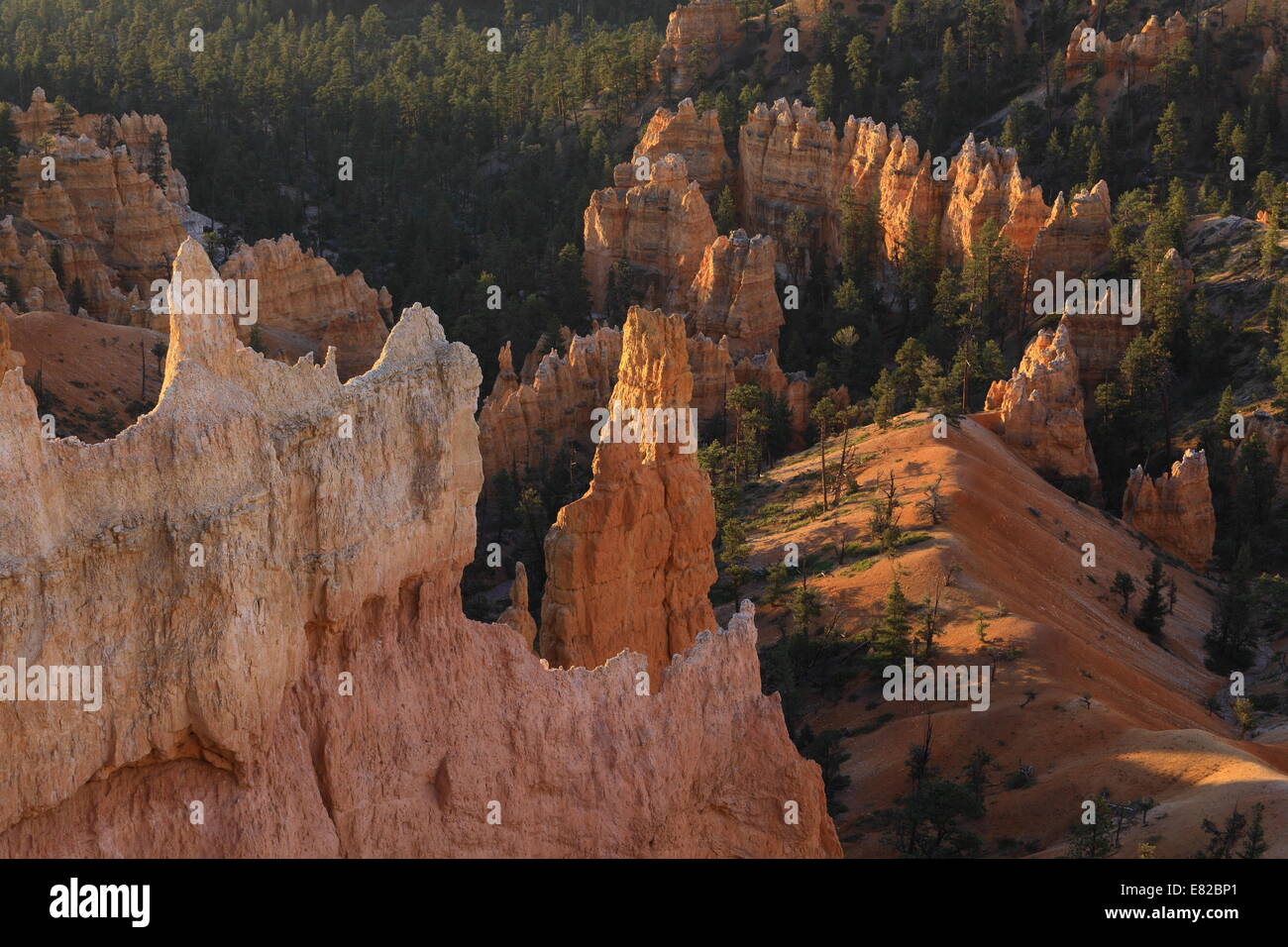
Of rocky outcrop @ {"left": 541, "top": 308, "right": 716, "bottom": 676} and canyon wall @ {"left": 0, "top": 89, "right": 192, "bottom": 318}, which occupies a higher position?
canyon wall @ {"left": 0, "top": 89, "right": 192, "bottom": 318}

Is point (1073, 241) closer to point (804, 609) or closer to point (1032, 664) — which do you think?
point (804, 609)

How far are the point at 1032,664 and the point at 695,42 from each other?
73.6 meters

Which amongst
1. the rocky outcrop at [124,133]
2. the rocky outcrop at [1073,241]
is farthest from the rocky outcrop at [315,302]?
the rocky outcrop at [1073,241]

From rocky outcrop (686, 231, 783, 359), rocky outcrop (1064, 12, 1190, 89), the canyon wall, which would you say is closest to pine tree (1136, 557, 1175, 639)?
rocky outcrop (686, 231, 783, 359)

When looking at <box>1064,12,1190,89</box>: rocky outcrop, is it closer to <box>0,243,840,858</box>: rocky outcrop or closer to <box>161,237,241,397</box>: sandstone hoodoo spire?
<box>0,243,840,858</box>: rocky outcrop

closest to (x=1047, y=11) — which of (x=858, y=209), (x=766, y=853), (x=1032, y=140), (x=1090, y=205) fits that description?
(x=1032, y=140)

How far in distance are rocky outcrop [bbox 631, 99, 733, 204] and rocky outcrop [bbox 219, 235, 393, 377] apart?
70.0 feet

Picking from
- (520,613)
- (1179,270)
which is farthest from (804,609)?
(1179,270)

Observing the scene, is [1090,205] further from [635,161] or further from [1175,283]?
[635,161]

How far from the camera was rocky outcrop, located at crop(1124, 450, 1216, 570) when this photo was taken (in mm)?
57344

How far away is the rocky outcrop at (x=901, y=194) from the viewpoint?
71625 millimetres

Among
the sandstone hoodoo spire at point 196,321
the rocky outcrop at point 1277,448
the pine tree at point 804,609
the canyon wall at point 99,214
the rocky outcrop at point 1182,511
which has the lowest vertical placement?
the sandstone hoodoo spire at point 196,321

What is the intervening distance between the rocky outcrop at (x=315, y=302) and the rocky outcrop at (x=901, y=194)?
71.7 ft

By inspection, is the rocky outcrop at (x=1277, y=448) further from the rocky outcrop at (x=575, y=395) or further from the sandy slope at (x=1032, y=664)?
the rocky outcrop at (x=575, y=395)
